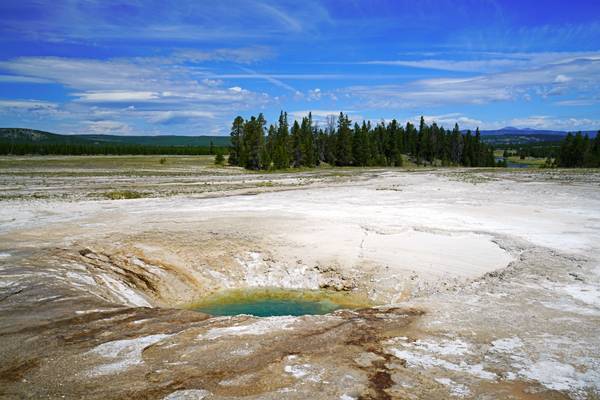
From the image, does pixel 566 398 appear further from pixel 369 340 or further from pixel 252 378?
pixel 252 378

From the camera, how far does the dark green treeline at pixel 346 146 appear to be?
7262 centimetres

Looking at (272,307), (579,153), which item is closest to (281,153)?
(579,153)

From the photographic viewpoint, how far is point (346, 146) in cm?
8744

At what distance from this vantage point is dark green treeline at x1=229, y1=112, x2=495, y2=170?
72.6 metres

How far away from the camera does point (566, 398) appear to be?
560cm

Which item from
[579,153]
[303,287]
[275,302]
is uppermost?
[579,153]

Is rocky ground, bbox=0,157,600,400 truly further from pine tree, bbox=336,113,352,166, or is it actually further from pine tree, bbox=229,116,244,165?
pine tree, bbox=336,113,352,166

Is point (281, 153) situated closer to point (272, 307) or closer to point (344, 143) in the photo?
point (344, 143)

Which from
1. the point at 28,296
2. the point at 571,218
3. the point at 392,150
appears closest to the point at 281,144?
the point at 392,150

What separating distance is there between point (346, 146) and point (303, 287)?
75444 millimetres

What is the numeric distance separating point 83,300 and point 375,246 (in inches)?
340

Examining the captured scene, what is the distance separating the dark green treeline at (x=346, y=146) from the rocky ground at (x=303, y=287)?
171ft

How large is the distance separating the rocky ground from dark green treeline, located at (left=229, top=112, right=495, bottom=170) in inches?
2052

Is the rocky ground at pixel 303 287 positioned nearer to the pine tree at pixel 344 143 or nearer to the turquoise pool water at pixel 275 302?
the turquoise pool water at pixel 275 302
